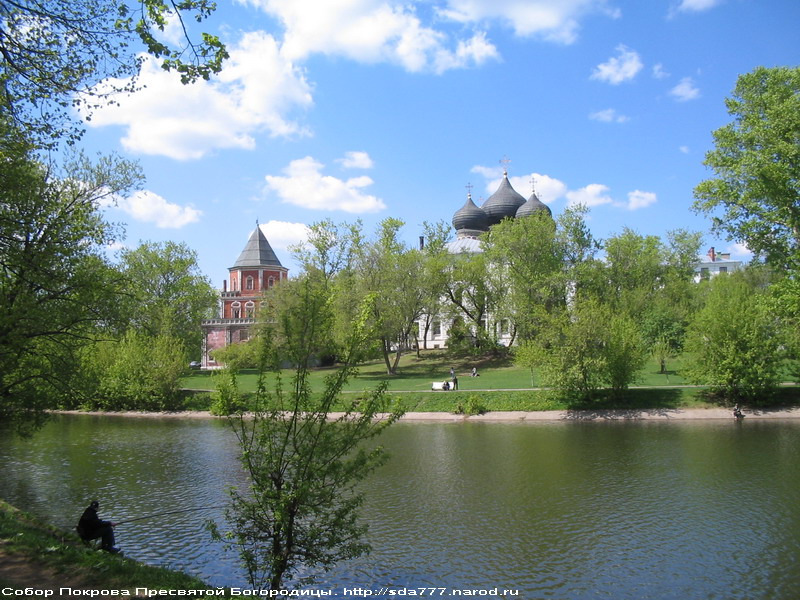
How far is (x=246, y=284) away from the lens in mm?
73812

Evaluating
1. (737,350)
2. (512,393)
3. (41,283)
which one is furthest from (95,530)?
(737,350)

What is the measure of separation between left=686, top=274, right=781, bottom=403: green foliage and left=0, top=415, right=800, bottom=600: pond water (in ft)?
10.4

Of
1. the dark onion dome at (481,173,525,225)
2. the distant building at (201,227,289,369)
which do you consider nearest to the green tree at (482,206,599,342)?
the dark onion dome at (481,173,525,225)

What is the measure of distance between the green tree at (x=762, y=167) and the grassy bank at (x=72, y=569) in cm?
2753

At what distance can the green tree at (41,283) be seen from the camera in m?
13.2

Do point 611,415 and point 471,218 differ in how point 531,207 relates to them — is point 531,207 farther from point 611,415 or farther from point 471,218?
point 611,415

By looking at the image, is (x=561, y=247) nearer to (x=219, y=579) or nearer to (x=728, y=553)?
(x=728, y=553)

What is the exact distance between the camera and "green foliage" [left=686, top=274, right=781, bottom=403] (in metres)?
30.8

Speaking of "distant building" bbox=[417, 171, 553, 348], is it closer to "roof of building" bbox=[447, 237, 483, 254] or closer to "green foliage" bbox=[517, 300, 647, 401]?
"roof of building" bbox=[447, 237, 483, 254]

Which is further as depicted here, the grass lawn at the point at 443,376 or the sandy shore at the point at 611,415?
the grass lawn at the point at 443,376

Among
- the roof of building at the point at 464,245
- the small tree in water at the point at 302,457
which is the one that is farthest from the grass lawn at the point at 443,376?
the small tree in water at the point at 302,457

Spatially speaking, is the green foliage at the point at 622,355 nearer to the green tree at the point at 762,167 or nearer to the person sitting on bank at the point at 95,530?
the green tree at the point at 762,167

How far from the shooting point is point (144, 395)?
1571 inches

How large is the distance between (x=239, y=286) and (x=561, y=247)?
136 ft
